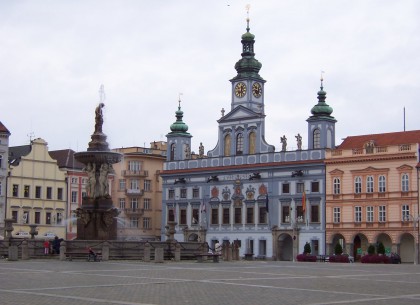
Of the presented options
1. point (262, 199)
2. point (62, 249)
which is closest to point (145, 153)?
point (262, 199)

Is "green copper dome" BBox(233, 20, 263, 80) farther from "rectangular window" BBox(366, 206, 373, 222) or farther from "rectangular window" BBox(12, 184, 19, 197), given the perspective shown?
"rectangular window" BBox(12, 184, 19, 197)

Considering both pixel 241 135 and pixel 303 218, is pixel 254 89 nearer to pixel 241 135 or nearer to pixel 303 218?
pixel 241 135

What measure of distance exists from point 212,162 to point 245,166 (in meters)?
4.93

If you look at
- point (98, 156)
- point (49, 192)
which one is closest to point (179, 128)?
point (49, 192)

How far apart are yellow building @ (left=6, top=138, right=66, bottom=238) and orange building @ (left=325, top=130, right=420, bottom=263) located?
99.2 feet

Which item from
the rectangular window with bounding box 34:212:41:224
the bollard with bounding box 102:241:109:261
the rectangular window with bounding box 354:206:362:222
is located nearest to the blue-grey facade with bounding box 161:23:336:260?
the rectangular window with bounding box 354:206:362:222

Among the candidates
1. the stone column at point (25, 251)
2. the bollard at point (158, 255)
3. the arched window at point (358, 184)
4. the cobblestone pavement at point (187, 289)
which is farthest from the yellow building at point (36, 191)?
the cobblestone pavement at point (187, 289)

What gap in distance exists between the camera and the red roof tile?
73.8 meters

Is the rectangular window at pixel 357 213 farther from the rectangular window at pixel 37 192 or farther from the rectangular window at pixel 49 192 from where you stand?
the rectangular window at pixel 37 192

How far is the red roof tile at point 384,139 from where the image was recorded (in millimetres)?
73812

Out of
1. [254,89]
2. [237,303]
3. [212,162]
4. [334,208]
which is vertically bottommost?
[237,303]

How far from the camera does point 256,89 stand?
274 ft

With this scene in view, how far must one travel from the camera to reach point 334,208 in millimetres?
75438

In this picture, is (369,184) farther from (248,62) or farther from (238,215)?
(248,62)
